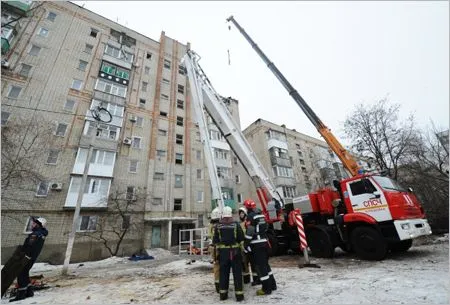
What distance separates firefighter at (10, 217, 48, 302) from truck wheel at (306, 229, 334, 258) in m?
9.22

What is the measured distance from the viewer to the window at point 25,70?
21325 mm

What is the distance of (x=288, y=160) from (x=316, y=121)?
25.6 meters

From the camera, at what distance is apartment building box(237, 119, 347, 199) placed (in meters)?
33.6

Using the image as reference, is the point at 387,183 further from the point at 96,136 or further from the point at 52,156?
the point at 52,156

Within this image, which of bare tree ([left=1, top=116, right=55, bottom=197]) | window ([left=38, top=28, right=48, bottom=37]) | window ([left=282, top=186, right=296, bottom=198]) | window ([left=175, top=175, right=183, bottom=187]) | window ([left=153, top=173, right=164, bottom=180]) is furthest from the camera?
window ([left=282, top=186, right=296, bottom=198])

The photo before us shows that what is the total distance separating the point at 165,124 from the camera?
2838 centimetres

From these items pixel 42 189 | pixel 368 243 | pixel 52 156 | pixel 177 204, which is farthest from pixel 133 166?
pixel 368 243

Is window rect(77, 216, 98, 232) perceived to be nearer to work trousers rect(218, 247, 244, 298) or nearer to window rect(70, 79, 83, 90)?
window rect(70, 79, 83, 90)

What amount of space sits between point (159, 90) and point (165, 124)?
16.7 ft

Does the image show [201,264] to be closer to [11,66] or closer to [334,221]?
[334,221]

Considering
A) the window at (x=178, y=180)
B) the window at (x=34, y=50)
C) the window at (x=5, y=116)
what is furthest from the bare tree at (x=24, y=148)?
the window at (x=178, y=180)

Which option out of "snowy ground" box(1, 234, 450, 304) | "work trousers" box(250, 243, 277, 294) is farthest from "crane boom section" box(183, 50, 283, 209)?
"work trousers" box(250, 243, 277, 294)

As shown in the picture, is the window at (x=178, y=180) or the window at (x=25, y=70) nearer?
the window at (x=25, y=70)

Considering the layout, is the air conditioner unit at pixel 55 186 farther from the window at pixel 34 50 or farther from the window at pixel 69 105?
the window at pixel 34 50
